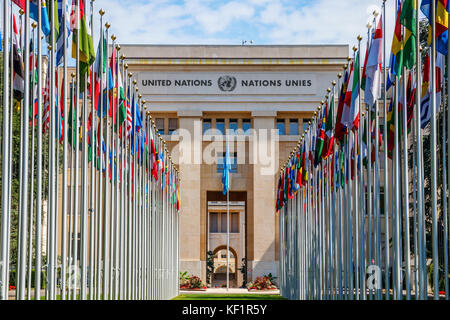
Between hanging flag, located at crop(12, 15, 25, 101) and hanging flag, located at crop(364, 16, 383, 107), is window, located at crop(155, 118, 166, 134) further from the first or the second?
hanging flag, located at crop(12, 15, 25, 101)

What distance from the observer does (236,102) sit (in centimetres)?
6159

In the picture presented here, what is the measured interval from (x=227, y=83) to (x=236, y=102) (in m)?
1.66

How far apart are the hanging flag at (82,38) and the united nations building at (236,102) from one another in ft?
134

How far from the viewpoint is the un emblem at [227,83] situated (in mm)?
61594

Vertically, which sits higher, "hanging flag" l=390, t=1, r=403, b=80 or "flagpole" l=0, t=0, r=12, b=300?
"hanging flag" l=390, t=1, r=403, b=80

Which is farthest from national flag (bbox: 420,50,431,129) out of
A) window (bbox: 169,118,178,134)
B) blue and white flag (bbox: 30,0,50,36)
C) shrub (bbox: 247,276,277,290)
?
window (bbox: 169,118,178,134)

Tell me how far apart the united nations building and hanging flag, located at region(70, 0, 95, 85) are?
40813 mm

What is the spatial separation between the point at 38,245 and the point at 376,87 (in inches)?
382

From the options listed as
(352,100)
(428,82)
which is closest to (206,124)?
(352,100)

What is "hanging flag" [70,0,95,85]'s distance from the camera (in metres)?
18.5

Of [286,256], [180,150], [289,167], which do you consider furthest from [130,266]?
[180,150]

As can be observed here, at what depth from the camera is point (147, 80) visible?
200ft

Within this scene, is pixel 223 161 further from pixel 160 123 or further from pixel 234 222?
pixel 234 222

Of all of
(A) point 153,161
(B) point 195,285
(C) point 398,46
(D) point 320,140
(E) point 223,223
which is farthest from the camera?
(E) point 223,223
